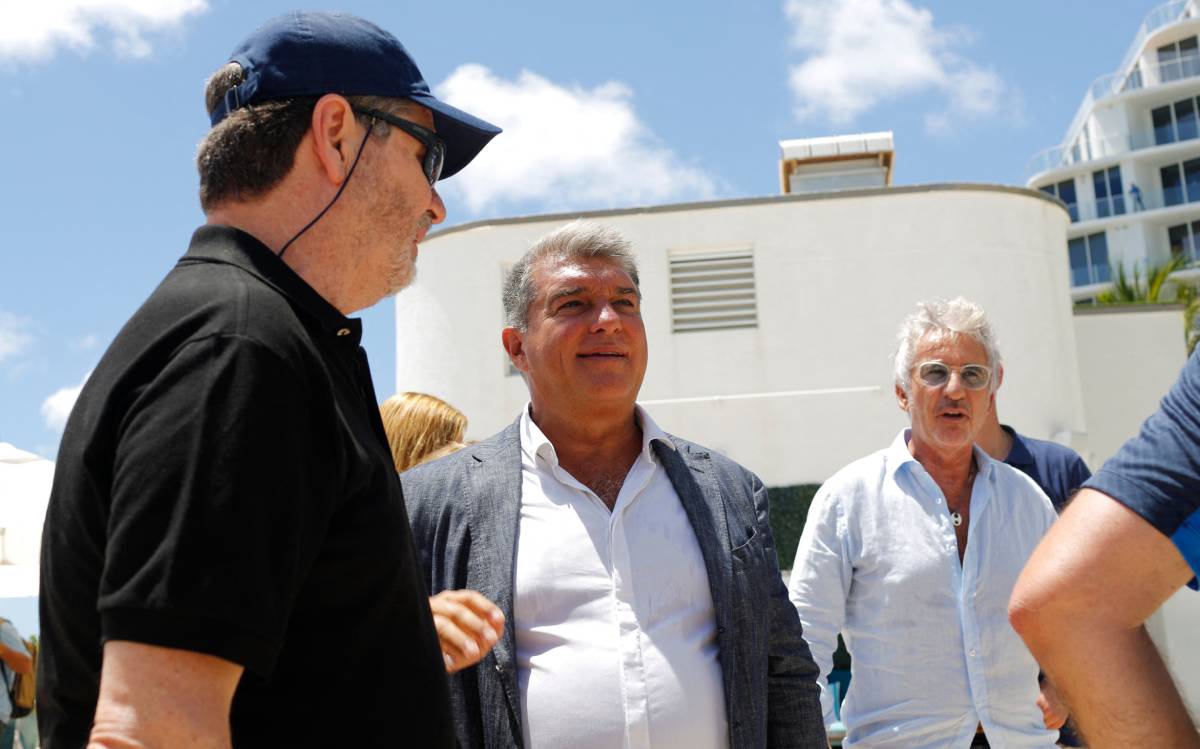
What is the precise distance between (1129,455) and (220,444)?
123cm

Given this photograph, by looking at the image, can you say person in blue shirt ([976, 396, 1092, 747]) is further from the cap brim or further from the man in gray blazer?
the cap brim

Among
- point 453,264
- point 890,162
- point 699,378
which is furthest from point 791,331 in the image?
point 453,264

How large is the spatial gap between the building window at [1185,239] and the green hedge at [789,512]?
195 ft

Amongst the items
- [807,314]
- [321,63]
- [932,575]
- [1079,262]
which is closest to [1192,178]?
[1079,262]

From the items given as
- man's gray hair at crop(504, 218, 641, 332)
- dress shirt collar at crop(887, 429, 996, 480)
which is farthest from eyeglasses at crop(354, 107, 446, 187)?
dress shirt collar at crop(887, 429, 996, 480)

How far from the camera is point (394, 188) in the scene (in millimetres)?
1885

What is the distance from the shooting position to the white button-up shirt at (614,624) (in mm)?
2814

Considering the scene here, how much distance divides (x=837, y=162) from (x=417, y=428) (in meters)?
17.2

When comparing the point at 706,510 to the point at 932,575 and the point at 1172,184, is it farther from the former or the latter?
the point at 1172,184

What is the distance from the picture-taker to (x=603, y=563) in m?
2.98

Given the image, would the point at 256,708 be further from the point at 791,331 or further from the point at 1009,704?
the point at 791,331

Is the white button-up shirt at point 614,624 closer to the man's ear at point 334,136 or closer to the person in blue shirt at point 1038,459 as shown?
the man's ear at point 334,136

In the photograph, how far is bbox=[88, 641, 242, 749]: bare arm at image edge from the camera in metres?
1.25

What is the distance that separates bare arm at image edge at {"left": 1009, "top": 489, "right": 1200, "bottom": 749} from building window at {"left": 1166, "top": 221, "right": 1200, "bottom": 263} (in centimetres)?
7414
